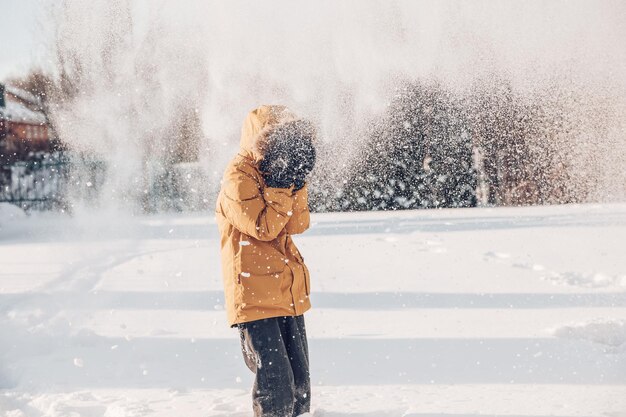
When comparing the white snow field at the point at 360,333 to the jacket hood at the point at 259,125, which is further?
the white snow field at the point at 360,333

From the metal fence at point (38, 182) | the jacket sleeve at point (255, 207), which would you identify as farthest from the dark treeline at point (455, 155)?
the jacket sleeve at point (255, 207)

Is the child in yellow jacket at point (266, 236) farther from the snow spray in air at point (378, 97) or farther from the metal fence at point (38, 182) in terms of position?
the metal fence at point (38, 182)

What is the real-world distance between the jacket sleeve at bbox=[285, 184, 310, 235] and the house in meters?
20.0

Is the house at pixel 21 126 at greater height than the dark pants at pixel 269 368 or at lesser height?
greater

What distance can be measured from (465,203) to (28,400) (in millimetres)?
18086

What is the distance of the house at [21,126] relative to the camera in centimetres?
2264

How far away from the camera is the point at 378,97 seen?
59.0 ft

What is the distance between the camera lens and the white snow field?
3.52 metres

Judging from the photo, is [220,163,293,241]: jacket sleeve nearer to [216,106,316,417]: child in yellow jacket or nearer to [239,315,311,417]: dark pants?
[216,106,316,417]: child in yellow jacket

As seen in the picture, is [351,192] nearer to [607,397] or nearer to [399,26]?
[399,26]

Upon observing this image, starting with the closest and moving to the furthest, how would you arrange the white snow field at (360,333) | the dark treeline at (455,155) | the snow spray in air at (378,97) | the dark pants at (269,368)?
the dark pants at (269,368)
the white snow field at (360,333)
the snow spray in air at (378,97)
the dark treeline at (455,155)

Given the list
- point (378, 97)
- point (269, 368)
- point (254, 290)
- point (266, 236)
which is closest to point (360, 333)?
point (269, 368)

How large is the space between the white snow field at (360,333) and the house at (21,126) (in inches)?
534

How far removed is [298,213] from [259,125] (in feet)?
1.38
